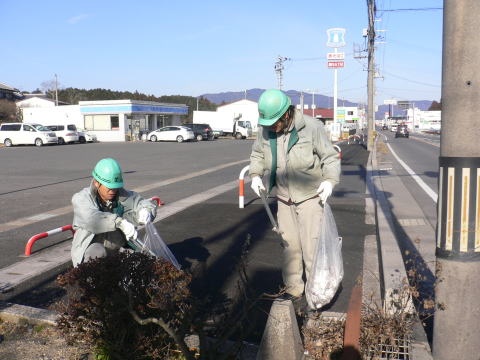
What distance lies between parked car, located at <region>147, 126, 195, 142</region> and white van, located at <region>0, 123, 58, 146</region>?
A: 31.5ft

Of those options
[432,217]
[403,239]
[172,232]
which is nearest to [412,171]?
[432,217]

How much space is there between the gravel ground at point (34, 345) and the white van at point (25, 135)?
3888cm

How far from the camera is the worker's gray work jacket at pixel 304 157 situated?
4.19 metres

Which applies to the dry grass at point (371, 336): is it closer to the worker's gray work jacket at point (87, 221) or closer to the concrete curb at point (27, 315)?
the worker's gray work jacket at point (87, 221)

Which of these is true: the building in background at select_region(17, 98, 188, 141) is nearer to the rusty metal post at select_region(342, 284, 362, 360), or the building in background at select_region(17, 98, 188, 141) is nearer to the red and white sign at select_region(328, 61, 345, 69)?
the red and white sign at select_region(328, 61, 345, 69)

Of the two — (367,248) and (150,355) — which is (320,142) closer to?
(150,355)

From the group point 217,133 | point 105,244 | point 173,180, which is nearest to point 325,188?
point 105,244

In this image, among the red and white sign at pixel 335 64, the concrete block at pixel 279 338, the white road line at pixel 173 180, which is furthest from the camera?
the red and white sign at pixel 335 64

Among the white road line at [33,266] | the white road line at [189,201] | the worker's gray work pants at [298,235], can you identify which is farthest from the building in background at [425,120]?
the worker's gray work pants at [298,235]

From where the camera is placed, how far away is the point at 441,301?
9.74 ft

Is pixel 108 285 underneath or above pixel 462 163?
underneath

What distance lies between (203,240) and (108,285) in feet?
14.5

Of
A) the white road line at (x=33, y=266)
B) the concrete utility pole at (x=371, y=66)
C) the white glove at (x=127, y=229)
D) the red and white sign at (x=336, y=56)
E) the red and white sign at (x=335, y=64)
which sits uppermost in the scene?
the red and white sign at (x=336, y=56)

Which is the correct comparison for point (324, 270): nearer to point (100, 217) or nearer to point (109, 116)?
point (100, 217)
